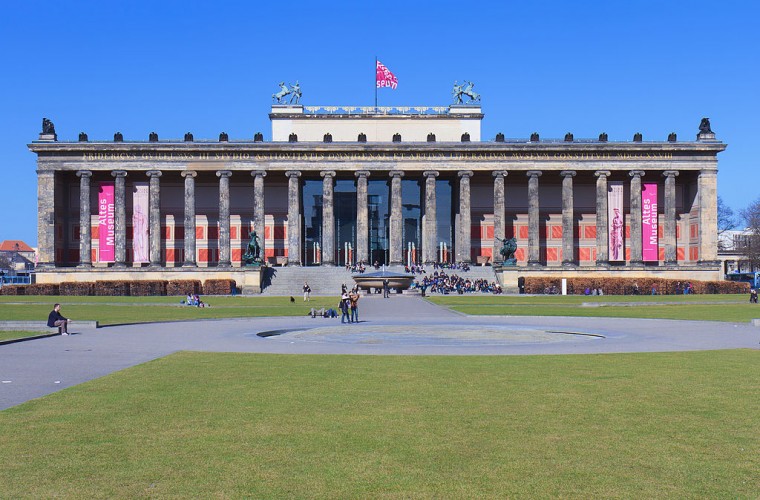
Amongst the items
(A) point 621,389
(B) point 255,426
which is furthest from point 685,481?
(A) point 621,389

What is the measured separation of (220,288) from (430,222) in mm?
25011

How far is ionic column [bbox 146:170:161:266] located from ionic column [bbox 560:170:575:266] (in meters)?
43.9

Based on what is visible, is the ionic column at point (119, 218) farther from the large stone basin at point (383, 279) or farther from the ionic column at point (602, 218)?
the ionic column at point (602, 218)

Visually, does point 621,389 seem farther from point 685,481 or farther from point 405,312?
point 405,312

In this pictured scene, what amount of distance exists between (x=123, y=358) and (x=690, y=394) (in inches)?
585

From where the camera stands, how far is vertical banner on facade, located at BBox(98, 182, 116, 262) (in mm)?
93812

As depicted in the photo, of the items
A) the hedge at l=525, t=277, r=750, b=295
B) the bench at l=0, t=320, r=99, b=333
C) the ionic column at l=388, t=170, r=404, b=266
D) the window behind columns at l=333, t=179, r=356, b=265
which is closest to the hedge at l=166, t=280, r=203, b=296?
Answer: the ionic column at l=388, t=170, r=404, b=266

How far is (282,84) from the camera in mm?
103688

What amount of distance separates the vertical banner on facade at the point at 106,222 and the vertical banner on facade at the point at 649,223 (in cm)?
5703

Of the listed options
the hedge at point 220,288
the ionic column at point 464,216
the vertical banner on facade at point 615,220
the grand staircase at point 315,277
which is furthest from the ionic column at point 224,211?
the vertical banner on facade at point 615,220

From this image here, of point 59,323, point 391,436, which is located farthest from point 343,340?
point 391,436

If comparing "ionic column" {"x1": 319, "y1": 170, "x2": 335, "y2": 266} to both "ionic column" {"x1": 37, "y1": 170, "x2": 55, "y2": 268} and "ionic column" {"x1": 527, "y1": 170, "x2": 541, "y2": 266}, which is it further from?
"ionic column" {"x1": 37, "y1": 170, "x2": 55, "y2": 268}

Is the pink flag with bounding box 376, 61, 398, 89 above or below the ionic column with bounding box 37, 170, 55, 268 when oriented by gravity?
above

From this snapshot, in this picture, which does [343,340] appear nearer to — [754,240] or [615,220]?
[615,220]
